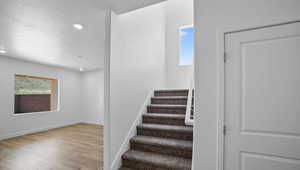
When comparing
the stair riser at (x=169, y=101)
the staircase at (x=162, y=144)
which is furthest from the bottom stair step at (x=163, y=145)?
the stair riser at (x=169, y=101)

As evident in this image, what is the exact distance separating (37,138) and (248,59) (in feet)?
17.5

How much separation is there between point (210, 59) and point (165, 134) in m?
1.47

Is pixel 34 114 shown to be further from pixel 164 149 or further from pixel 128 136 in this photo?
pixel 164 149

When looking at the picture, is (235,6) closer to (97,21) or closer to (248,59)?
(248,59)

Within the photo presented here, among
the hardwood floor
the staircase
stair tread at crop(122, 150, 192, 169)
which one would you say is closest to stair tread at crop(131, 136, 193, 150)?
the staircase

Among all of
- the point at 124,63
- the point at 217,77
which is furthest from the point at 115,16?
the point at 217,77

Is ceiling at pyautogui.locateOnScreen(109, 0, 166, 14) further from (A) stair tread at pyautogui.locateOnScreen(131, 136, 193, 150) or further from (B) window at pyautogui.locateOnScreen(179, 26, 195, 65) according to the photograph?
(B) window at pyautogui.locateOnScreen(179, 26, 195, 65)

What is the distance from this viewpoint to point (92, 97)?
579 centimetres

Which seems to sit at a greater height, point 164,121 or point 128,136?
point 164,121

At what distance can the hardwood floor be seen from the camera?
7.60 feet

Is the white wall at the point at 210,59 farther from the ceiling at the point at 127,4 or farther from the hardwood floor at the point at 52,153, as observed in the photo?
the hardwood floor at the point at 52,153

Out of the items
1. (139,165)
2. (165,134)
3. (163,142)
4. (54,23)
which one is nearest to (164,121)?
(165,134)

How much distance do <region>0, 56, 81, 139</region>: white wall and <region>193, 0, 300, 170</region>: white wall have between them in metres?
5.30

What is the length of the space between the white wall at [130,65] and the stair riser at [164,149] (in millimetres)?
300
